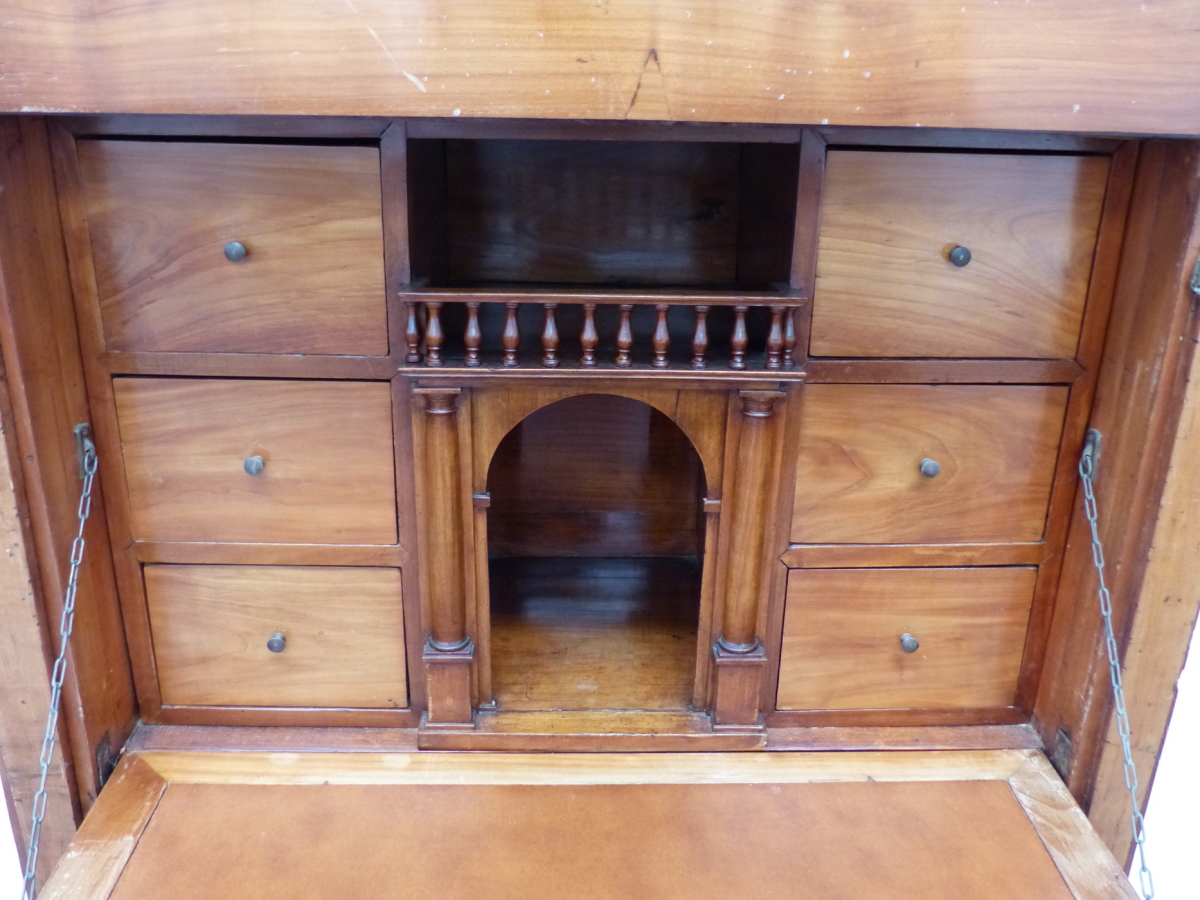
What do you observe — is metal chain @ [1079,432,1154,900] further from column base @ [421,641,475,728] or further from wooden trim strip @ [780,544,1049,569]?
column base @ [421,641,475,728]

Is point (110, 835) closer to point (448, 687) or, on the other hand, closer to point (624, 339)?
point (448, 687)

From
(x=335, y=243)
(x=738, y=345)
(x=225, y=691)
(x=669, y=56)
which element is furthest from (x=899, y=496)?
(x=225, y=691)

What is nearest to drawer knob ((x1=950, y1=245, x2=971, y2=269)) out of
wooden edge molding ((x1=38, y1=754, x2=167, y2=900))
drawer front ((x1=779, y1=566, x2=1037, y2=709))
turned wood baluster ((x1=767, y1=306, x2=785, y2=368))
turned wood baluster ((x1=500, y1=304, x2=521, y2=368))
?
turned wood baluster ((x1=767, y1=306, x2=785, y2=368))

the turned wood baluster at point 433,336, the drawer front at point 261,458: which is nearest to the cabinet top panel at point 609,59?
the turned wood baluster at point 433,336

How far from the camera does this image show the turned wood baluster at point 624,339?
115 centimetres

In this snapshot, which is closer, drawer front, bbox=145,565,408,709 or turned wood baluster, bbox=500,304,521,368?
turned wood baluster, bbox=500,304,521,368

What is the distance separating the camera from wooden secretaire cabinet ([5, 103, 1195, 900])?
44.2 inches

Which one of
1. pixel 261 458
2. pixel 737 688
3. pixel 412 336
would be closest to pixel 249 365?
pixel 261 458

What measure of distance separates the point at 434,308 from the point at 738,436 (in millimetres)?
450

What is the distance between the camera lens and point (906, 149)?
1.14m

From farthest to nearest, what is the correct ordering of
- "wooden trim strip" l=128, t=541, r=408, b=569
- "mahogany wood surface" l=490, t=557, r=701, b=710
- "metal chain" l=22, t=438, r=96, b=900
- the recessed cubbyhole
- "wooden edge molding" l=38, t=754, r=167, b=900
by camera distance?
1. the recessed cubbyhole
2. "mahogany wood surface" l=490, t=557, r=701, b=710
3. "wooden trim strip" l=128, t=541, r=408, b=569
4. "metal chain" l=22, t=438, r=96, b=900
5. "wooden edge molding" l=38, t=754, r=167, b=900

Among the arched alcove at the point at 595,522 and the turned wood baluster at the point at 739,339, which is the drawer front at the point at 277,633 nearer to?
the arched alcove at the point at 595,522

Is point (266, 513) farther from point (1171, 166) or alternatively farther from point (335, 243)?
point (1171, 166)

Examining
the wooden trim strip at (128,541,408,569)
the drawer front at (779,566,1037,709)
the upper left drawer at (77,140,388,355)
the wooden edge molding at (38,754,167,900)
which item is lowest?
the wooden edge molding at (38,754,167,900)
